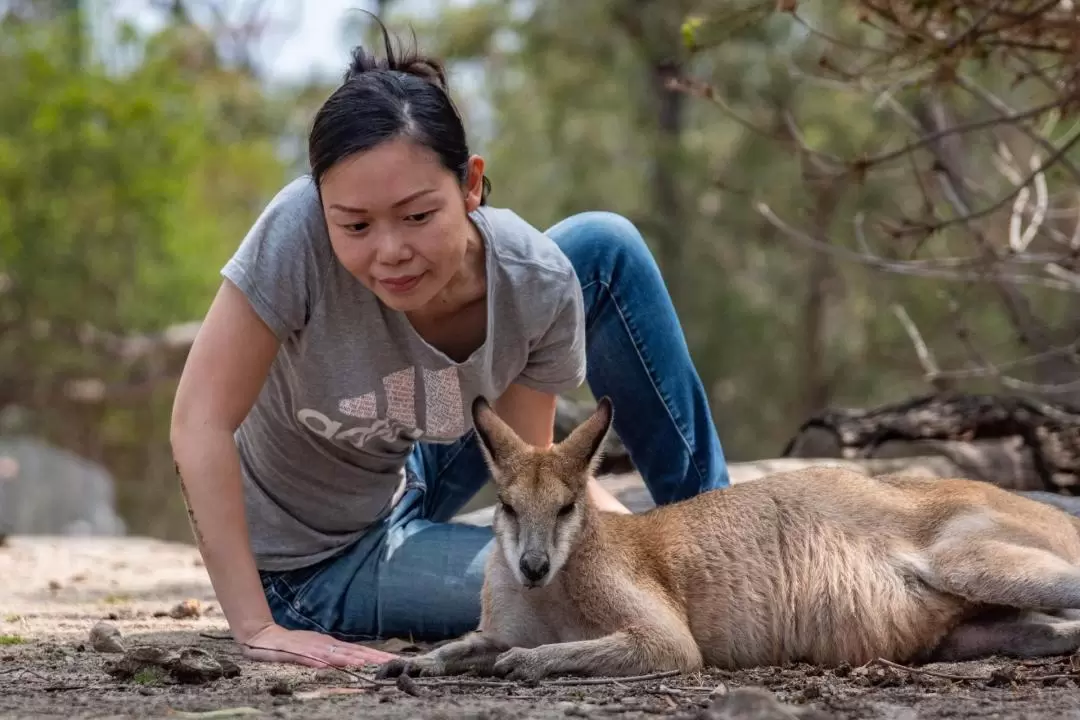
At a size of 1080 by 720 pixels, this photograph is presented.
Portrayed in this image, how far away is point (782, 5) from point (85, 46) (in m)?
12.1

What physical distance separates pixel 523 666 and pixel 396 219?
1.23 metres

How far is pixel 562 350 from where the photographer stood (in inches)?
170

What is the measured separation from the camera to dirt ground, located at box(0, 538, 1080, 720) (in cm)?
300

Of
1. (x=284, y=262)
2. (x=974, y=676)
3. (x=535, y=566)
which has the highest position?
(x=284, y=262)

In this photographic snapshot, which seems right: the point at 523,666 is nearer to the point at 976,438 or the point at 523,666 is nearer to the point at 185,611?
the point at 185,611

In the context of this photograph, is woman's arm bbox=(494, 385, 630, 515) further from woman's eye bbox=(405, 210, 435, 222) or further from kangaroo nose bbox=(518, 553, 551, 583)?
woman's eye bbox=(405, 210, 435, 222)

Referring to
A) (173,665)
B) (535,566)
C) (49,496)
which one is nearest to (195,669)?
(173,665)

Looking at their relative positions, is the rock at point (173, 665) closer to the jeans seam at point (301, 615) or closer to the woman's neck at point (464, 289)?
the jeans seam at point (301, 615)

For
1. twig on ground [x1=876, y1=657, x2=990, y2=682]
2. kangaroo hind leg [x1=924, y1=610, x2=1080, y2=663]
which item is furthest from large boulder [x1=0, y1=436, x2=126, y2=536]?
twig on ground [x1=876, y1=657, x2=990, y2=682]

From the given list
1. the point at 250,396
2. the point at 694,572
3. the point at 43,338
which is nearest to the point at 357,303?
the point at 250,396

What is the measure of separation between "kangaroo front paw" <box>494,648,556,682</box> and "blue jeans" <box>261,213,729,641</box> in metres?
0.89

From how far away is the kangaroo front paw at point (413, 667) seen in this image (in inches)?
142

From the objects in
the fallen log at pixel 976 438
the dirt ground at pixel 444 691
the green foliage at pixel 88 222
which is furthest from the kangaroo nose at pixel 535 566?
the green foliage at pixel 88 222

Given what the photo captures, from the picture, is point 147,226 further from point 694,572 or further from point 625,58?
point 694,572
